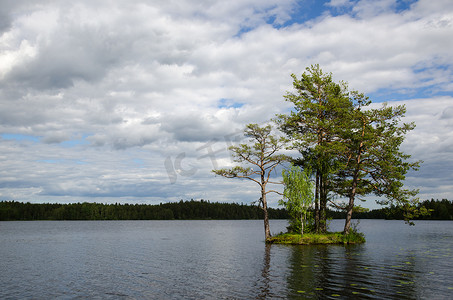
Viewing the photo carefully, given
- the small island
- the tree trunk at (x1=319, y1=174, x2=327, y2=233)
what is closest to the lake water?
the small island

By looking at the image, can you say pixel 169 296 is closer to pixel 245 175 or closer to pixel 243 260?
pixel 243 260

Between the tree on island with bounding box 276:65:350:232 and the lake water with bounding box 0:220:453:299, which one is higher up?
the tree on island with bounding box 276:65:350:232

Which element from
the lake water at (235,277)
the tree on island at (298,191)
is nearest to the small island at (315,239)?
the tree on island at (298,191)

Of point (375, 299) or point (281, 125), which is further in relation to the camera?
point (281, 125)

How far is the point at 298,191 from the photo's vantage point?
46281 millimetres

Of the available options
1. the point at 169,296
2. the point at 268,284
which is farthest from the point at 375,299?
the point at 169,296

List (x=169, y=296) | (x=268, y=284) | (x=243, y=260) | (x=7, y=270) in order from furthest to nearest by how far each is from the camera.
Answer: (x=243, y=260) < (x=7, y=270) < (x=268, y=284) < (x=169, y=296)

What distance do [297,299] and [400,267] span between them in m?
15.0

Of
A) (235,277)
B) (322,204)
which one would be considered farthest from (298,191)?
(235,277)

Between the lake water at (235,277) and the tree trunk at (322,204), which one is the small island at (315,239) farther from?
the lake water at (235,277)

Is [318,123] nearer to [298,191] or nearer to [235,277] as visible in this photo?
[298,191]

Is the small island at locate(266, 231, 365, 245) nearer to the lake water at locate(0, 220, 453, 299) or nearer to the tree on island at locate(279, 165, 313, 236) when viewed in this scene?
the tree on island at locate(279, 165, 313, 236)

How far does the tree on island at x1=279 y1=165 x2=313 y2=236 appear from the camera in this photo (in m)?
46.2

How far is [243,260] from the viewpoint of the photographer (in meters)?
35.8
